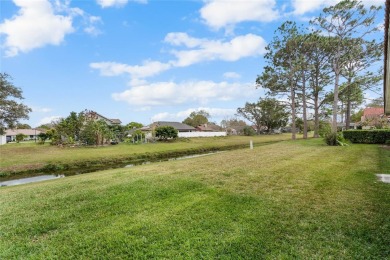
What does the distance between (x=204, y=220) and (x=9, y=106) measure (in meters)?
28.3

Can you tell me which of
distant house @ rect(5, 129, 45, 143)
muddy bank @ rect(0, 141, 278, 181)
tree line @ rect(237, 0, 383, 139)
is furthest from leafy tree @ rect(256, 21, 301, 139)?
distant house @ rect(5, 129, 45, 143)

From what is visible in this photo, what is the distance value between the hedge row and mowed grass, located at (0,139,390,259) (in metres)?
12.7

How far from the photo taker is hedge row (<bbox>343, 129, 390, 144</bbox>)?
1545 cm

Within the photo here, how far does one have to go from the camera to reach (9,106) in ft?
75.7

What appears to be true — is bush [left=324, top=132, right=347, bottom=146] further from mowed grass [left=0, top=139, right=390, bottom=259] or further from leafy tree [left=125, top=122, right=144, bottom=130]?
leafy tree [left=125, top=122, right=144, bottom=130]

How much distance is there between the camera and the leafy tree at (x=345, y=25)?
19000 mm

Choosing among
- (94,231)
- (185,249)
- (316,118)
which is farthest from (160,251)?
(316,118)

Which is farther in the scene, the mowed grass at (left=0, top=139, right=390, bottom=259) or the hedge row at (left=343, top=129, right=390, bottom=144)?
the hedge row at (left=343, top=129, right=390, bottom=144)

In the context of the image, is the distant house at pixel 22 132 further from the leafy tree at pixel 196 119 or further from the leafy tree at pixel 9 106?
the leafy tree at pixel 196 119

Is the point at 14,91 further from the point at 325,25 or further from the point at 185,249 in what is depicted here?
the point at 325,25

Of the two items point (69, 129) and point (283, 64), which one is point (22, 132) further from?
point (283, 64)

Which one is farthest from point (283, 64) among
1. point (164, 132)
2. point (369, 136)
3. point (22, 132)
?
point (22, 132)

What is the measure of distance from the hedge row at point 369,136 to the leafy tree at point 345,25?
58.9 inches

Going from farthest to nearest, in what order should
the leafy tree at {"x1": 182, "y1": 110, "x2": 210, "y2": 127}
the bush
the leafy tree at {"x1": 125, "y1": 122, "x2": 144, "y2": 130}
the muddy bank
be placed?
the leafy tree at {"x1": 182, "y1": 110, "x2": 210, "y2": 127} < the leafy tree at {"x1": 125, "y1": 122, "x2": 144, "y2": 130} < the bush < the muddy bank
